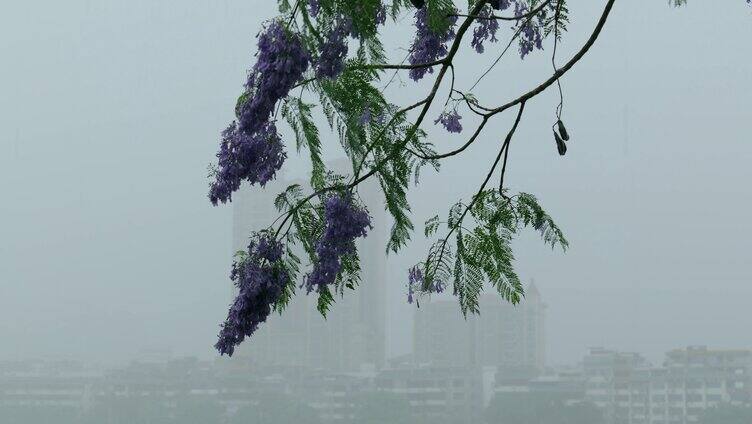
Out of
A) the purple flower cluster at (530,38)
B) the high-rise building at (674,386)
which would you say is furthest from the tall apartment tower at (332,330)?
the purple flower cluster at (530,38)

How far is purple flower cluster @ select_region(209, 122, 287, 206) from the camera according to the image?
11.1ft

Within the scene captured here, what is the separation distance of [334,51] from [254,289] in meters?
A: 0.80

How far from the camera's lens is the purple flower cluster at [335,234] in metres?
3.52

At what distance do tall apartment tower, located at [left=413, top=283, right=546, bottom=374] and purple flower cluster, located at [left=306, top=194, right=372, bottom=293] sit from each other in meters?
111

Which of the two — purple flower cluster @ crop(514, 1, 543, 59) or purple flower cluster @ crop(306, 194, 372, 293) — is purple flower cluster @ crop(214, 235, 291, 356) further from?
purple flower cluster @ crop(514, 1, 543, 59)

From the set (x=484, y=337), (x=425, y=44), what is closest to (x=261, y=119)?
(x=425, y=44)

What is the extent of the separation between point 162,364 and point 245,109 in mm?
111564

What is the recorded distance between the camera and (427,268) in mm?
3928

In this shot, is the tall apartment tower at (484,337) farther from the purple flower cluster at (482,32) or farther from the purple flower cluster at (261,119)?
the purple flower cluster at (261,119)

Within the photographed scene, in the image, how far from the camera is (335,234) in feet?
11.7

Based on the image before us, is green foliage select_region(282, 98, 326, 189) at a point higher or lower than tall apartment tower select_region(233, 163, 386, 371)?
lower

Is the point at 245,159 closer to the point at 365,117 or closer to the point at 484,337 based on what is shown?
the point at 365,117

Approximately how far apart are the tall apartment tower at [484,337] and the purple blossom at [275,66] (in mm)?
111443

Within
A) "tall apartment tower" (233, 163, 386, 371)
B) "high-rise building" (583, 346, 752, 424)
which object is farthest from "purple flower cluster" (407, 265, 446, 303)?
"tall apartment tower" (233, 163, 386, 371)
